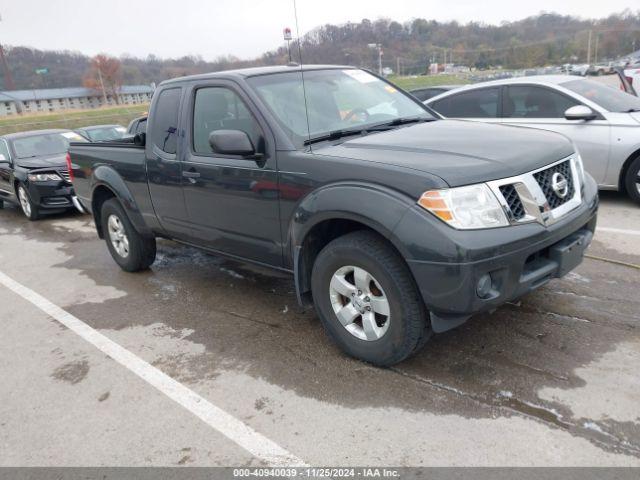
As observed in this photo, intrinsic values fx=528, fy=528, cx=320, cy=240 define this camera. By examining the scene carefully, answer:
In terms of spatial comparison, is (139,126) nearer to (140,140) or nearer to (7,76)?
(140,140)

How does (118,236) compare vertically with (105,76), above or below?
A: below

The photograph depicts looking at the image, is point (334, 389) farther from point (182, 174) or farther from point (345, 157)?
point (182, 174)

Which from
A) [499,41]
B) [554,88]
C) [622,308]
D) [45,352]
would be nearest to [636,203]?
[554,88]

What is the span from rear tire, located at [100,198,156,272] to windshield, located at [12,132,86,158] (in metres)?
5.02

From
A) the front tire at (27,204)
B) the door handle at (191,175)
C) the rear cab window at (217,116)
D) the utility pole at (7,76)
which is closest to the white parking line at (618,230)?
the rear cab window at (217,116)

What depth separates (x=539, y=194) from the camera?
9.84ft

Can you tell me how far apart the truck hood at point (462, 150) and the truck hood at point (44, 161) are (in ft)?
24.1

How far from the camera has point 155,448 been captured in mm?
2807

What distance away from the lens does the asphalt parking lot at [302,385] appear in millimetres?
2654

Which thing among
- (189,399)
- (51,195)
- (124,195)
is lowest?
(189,399)

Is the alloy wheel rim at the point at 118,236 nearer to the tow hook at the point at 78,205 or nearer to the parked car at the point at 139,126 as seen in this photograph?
the tow hook at the point at 78,205

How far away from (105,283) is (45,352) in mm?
1610

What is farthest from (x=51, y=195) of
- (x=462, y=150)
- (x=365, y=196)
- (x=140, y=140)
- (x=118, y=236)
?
(x=462, y=150)

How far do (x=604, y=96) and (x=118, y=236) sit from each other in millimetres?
6077
